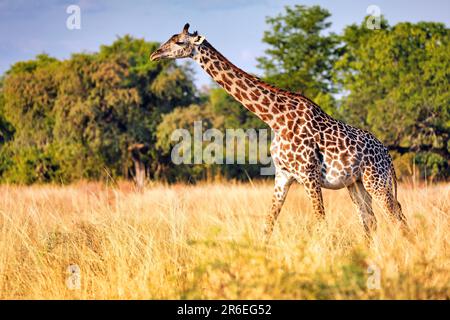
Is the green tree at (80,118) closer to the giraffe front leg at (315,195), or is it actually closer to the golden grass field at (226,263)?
the golden grass field at (226,263)

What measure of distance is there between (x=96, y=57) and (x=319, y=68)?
10610 millimetres

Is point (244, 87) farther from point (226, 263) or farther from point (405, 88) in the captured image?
point (405, 88)

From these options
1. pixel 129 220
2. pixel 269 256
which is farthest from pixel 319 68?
pixel 269 256

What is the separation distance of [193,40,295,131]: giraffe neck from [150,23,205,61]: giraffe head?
4.6 inches

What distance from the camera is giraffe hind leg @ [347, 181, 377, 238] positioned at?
8500mm

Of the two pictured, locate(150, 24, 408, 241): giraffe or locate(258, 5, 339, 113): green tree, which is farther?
locate(258, 5, 339, 113): green tree

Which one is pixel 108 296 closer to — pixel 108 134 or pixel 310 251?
pixel 310 251

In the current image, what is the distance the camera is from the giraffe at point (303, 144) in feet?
26.5

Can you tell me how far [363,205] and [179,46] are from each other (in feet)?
9.85

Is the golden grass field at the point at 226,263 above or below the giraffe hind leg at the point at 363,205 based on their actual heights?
below

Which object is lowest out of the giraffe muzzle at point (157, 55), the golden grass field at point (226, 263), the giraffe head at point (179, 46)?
the golden grass field at point (226, 263)

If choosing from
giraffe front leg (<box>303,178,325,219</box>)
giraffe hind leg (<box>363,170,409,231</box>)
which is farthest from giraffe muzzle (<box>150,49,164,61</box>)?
giraffe hind leg (<box>363,170,409,231</box>)

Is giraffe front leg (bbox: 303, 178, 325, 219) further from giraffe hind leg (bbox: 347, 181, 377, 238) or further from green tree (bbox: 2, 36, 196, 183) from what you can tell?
green tree (bbox: 2, 36, 196, 183)

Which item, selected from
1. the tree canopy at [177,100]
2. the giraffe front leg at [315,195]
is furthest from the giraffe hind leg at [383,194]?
the tree canopy at [177,100]
